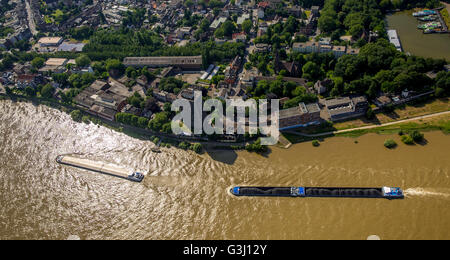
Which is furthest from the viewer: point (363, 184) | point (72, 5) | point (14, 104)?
point (72, 5)

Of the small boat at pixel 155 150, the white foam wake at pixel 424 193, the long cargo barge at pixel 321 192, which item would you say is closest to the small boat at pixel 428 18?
the white foam wake at pixel 424 193

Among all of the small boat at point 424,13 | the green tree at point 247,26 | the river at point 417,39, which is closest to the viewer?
the river at point 417,39

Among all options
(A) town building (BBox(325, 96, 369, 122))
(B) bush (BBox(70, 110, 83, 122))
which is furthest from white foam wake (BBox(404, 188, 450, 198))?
(B) bush (BBox(70, 110, 83, 122))

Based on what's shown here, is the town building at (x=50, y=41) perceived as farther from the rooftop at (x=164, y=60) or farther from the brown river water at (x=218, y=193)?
the brown river water at (x=218, y=193)

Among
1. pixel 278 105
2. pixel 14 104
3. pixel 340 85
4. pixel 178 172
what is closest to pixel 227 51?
pixel 278 105

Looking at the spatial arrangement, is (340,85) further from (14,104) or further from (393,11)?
(14,104)
